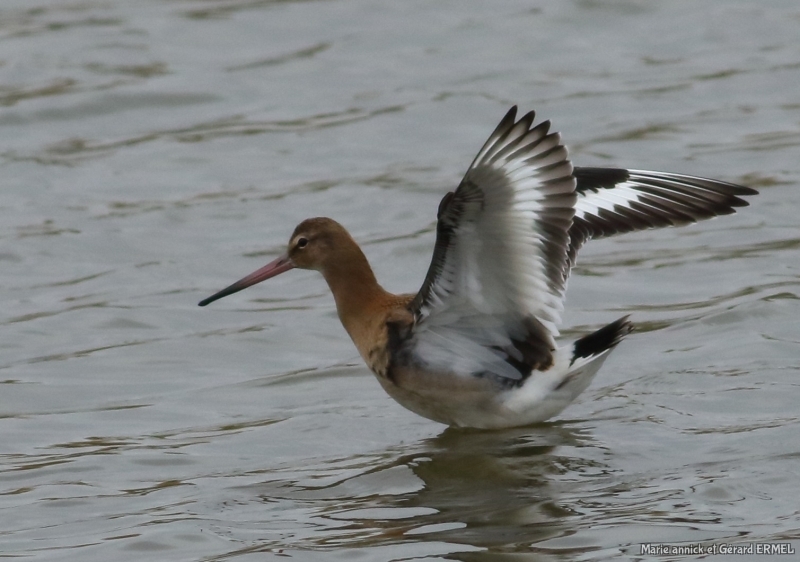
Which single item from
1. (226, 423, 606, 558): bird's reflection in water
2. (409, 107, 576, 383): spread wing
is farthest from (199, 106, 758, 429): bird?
(226, 423, 606, 558): bird's reflection in water

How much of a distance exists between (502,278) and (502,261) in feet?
0.52

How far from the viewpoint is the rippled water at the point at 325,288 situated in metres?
6.88

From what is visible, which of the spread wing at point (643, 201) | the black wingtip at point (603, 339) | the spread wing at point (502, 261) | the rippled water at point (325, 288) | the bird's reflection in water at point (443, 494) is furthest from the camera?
the spread wing at point (643, 201)

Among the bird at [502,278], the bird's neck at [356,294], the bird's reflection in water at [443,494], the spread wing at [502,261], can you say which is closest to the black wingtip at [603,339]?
the bird at [502,278]

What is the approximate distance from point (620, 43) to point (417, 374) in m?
9.86

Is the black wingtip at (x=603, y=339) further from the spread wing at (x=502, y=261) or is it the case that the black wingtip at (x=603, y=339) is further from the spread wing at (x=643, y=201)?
the spread wing at (x=643, y=201)

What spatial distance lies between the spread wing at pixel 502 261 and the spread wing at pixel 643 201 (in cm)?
64

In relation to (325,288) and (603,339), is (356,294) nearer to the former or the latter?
(603,339)

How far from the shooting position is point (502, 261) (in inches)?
284

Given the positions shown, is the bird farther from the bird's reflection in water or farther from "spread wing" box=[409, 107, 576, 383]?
the bird's reflection in water

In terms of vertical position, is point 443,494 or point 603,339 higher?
point 603,339

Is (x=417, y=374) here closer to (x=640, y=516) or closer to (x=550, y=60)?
(x=640, y=516)

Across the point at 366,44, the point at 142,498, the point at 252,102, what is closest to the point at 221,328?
the point at 142,498

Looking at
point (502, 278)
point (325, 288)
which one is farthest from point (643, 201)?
point (325, 288)
